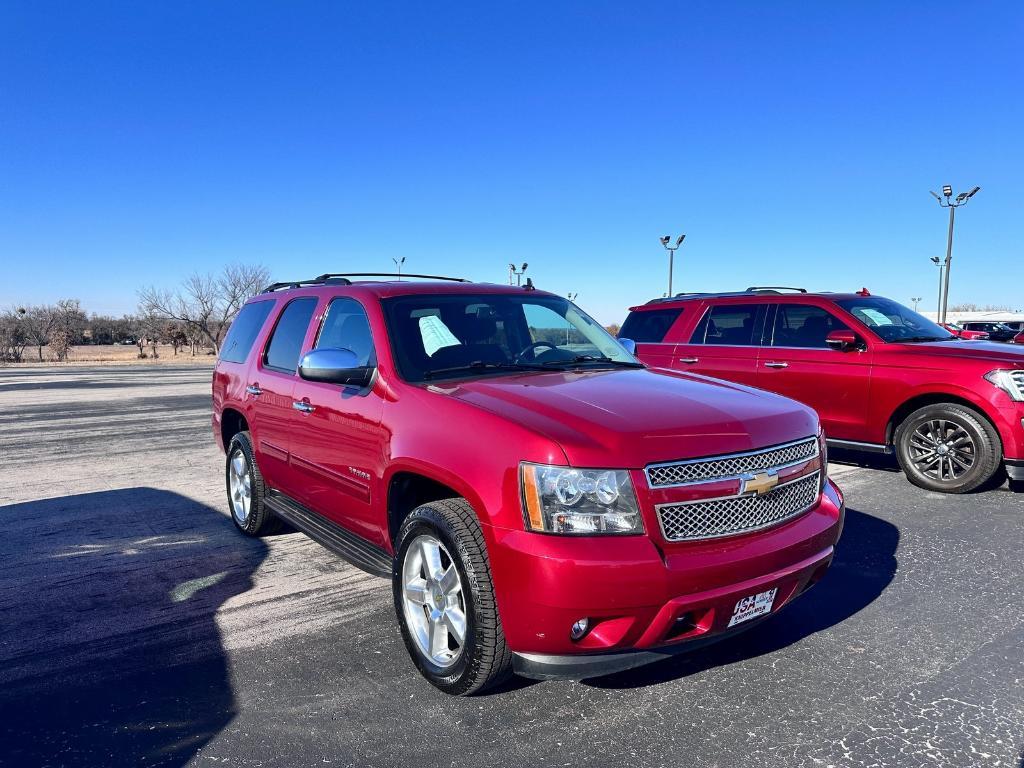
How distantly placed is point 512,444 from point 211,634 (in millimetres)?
2114

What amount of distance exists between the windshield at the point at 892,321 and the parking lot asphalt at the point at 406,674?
99.2 inches

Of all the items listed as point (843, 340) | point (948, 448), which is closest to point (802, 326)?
point (843, 340)

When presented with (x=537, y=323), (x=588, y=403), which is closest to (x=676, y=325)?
(x=537, y=323)

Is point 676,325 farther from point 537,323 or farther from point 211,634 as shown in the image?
point 211,634

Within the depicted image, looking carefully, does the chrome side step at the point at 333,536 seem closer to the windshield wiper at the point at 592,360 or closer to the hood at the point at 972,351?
the windshield wiper at the point at 592,360

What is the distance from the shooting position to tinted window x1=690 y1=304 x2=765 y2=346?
823 cm

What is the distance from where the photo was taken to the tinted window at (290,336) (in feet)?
15.3

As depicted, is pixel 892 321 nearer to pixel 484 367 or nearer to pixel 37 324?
pixel 484 367

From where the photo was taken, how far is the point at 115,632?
12.0ft

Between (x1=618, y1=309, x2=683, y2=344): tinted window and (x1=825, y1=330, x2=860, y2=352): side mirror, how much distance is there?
2.15 m

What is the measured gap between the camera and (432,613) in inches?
121

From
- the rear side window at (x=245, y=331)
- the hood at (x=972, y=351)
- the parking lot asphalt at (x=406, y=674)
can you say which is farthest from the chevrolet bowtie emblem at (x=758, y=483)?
the hood at (x=972, y=351)

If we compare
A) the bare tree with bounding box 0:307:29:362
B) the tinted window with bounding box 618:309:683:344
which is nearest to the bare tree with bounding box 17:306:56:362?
the bare tree with bounding box 0:307:29:362

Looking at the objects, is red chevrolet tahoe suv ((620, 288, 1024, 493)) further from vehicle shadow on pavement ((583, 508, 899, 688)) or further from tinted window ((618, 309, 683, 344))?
vehicle shadow on pavement ((583, 508, 899, 688))
